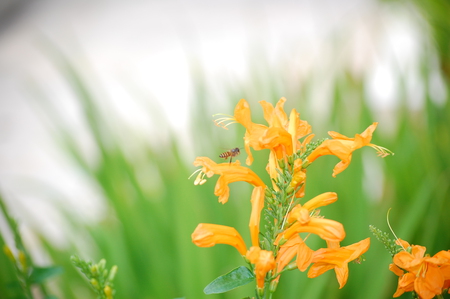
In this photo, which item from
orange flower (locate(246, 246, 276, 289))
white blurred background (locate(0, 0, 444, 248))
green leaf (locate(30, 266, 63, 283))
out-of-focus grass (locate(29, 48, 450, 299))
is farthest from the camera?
white blurred background (locate(0, 0, 444, 248))

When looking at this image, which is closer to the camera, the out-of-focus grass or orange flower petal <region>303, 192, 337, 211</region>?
orange flower petal <region>303, 192, 337, 211</region>

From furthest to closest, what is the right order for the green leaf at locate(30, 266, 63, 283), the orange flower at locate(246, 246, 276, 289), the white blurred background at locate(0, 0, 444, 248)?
the white blurred background at locate(0, 0, 444, 248) → the green leaf at locate(30, 266, 63, 283) → the orange flower at locate(246, 246, 276, 289)

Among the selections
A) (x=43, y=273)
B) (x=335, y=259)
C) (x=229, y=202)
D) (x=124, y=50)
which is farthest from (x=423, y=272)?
(x=124, y=50)

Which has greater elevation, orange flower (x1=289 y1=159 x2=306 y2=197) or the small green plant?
orange flower (x1=289 y1=159 x2=306 y2=197)

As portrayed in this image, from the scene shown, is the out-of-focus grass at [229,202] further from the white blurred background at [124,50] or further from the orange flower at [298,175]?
the white blurred background at [124,50]

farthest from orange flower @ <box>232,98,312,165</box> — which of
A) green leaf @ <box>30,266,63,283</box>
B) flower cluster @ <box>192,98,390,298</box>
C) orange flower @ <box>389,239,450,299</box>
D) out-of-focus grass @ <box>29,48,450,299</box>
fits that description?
out-of-focus grass @ <box>29,48,450,299</box>

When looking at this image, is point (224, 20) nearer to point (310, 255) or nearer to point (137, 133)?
point (137, 133)

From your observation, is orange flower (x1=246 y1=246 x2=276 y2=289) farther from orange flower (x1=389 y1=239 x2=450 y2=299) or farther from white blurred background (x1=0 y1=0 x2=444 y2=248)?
white blurred background (x1=0 y1=0 x2=444 y2=248)

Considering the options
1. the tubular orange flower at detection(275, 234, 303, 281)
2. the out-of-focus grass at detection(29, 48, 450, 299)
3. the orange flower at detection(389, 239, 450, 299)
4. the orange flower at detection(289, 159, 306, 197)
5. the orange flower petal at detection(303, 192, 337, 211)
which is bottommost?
the out-of-focus grass at detection(29, 48, 450, 299)
